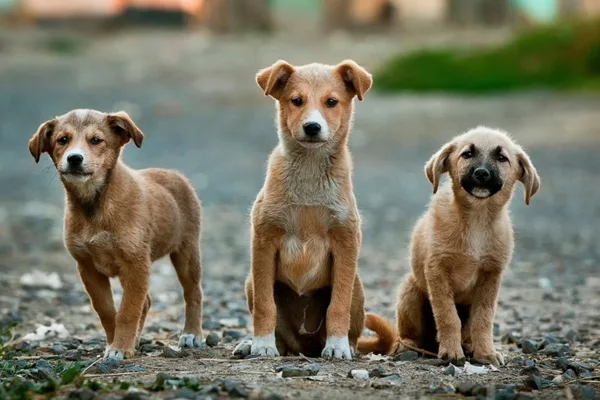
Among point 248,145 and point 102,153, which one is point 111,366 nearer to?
point 102,153

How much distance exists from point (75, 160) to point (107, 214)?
38 centimetres

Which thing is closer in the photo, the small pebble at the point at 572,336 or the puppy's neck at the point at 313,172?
the puppy's neck at the point at 313,172

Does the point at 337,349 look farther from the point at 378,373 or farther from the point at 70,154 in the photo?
the point at 70,154

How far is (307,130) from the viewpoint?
6.38 m

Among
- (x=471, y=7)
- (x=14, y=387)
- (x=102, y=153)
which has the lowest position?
(x=14, y=387)

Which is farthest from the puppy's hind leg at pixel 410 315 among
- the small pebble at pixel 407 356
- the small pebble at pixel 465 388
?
the small pebble at pixel 465 388

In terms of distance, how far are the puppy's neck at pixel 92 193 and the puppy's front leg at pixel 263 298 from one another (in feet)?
2.96

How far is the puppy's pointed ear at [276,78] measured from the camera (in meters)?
6.63

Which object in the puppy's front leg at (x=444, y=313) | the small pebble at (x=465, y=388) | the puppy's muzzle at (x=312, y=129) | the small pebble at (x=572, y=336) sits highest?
the puppy's muzzle at (x=312, y=129)

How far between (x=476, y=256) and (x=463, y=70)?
18734 millimetres

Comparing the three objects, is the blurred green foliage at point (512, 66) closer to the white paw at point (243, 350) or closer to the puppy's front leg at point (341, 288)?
the puppy's front leg at point (341, 288)

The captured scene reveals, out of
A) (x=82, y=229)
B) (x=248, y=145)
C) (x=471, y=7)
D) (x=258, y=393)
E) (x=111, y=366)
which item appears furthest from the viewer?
(x=471, y=7)

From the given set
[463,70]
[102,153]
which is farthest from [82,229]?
[463,70]

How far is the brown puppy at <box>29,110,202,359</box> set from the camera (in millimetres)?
6457
